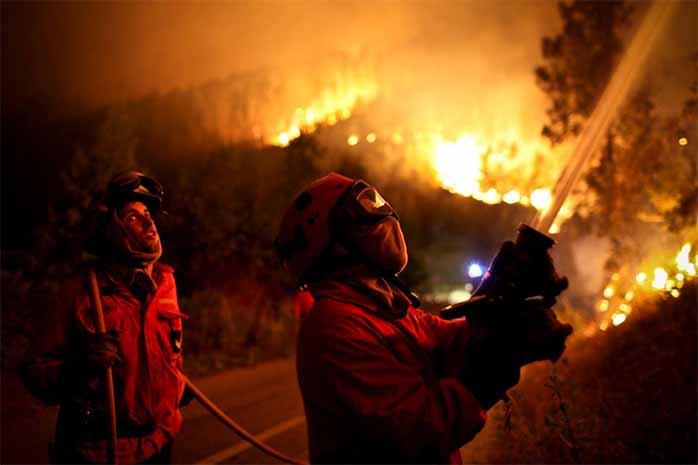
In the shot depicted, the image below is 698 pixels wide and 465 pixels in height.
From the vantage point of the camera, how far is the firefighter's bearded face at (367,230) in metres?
1.79

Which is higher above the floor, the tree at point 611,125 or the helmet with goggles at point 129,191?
the tree at point 611,125

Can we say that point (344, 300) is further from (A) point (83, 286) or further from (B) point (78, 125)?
(B) point (78, 125)

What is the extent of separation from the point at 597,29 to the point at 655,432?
10.2 meters

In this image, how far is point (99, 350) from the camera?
2.47 m

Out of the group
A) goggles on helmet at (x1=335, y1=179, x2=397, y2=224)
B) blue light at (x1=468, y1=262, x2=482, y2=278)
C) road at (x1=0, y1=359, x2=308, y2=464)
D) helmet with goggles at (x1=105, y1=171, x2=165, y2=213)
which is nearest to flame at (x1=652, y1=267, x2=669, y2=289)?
road at (x1=0, y1=359, x2=308, y2=464)

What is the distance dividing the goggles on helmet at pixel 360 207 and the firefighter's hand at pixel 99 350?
1.51 m

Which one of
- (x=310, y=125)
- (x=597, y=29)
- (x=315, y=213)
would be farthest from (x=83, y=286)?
(x=310, y=125)

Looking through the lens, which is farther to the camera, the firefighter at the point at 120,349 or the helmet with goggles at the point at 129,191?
the helmet with goggles at the point at 129,191

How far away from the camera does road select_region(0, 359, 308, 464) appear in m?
5.50

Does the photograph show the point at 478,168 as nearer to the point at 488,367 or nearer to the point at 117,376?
the point at 117,376

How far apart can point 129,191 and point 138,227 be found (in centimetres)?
24

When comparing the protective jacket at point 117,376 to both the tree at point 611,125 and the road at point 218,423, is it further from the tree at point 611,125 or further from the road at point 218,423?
the tree at point 611,125

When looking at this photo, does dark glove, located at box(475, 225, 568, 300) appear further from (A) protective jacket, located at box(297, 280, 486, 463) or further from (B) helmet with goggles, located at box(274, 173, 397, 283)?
(B) helmet with goggles, located at box(274, 173, 397, 283)

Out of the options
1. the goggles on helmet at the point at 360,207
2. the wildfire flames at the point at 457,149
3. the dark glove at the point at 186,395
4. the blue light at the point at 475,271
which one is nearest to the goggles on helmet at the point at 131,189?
the dark glove at the point at 186,395
